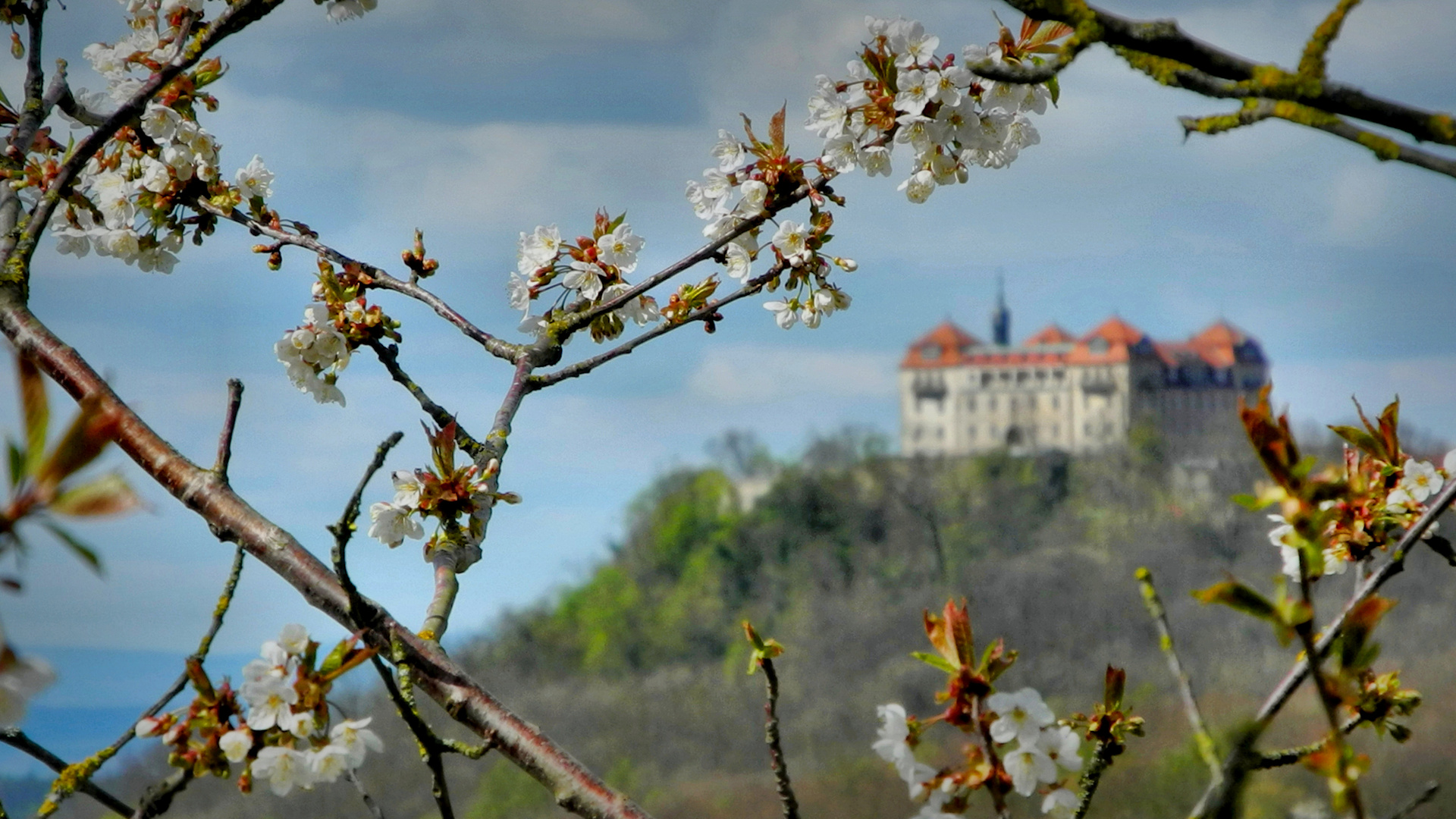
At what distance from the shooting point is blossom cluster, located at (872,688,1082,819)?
1.86 feet

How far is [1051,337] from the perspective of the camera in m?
34.7

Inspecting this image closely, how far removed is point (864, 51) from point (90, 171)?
Result: 2.73 feet

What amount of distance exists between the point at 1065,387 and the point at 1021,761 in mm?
33524

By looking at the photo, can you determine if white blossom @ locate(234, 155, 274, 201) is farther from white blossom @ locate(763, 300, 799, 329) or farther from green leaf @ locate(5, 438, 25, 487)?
green leaf @ locate(5, 438, 25, 487)

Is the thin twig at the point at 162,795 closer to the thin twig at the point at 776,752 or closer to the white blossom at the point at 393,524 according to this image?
the thin twig at the point at 776,752

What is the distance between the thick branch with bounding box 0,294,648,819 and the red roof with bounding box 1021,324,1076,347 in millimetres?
34638

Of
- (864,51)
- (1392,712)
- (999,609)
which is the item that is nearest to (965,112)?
(864,51)

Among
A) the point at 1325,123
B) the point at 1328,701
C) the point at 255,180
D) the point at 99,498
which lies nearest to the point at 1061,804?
the point at 1328,701

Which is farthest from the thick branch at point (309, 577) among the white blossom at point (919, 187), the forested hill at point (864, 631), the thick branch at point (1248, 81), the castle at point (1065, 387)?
the castle at point (1065, 387)

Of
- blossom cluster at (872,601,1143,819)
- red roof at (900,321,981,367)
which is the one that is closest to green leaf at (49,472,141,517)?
blossom cluster at (872,601,1143,819)

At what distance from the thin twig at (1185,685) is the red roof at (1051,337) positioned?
1365 inches

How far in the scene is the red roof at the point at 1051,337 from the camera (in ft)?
113

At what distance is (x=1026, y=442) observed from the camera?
3172 centimetres

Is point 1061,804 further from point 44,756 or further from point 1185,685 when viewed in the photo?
point 44,756
